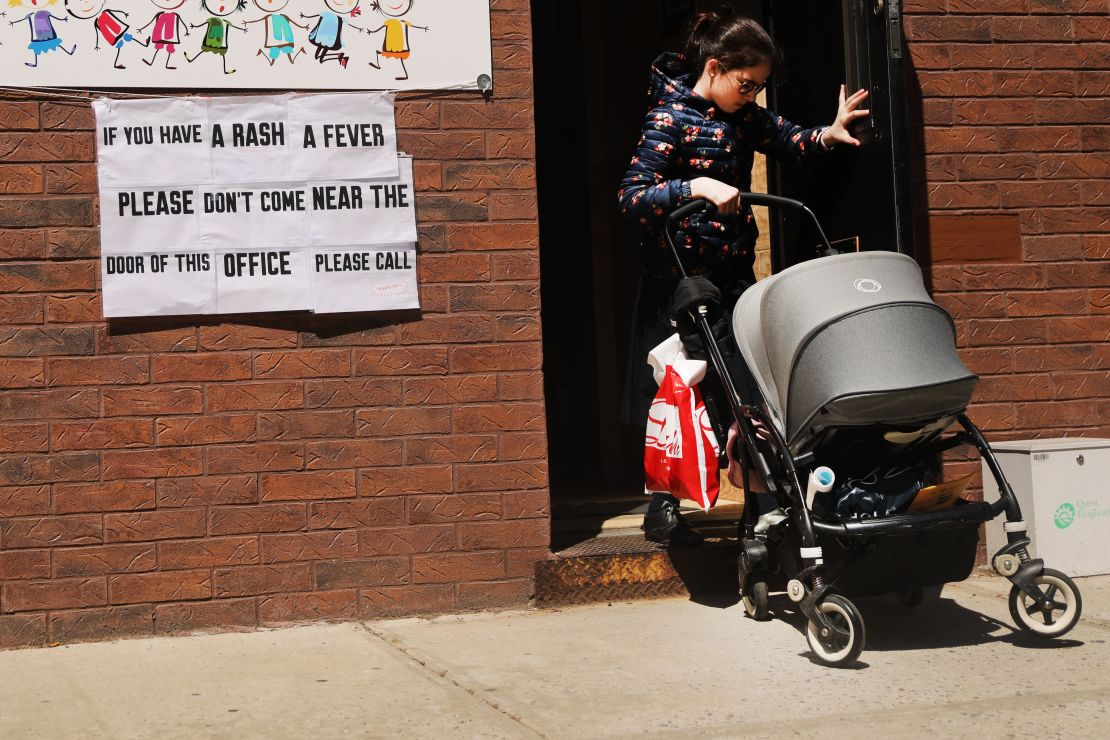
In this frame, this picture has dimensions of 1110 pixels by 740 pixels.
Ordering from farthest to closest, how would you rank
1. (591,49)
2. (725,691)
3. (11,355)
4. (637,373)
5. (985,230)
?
(591,49), (985,230), (637,373), (11,355), (725,691)

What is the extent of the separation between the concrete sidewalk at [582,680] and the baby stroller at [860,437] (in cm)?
21

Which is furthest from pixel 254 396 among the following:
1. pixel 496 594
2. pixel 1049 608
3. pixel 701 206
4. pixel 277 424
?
pixel 1049 608

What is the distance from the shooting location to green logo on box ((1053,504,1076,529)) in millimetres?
5223

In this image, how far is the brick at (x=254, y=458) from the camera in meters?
4.84

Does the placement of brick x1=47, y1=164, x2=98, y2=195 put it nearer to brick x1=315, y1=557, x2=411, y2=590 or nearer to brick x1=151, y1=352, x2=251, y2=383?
brick x1=151, y1=352, x2=251, y2=383

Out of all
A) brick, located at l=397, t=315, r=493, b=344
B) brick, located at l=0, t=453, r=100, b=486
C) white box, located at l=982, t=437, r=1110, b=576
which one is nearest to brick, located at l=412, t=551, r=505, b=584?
brick, located at l=397, t=315, r=493, b=344

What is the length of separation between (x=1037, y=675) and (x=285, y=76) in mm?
3269

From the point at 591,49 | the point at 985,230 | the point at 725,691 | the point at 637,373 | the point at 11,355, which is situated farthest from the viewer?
the point at 591,49

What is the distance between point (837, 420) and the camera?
411 cm

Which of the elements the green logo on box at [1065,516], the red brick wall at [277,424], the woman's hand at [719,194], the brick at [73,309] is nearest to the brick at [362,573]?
the red brick wall at [277,424]

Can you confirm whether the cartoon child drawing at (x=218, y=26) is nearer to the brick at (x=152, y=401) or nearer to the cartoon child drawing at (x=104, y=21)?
the cartoon child drawing at (x=104, y=21)

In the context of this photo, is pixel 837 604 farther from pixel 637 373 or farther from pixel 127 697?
pixel 127 697

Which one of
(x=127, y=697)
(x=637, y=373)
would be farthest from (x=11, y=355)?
(x=637, y=373)

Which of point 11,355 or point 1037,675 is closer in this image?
point 1037,675
